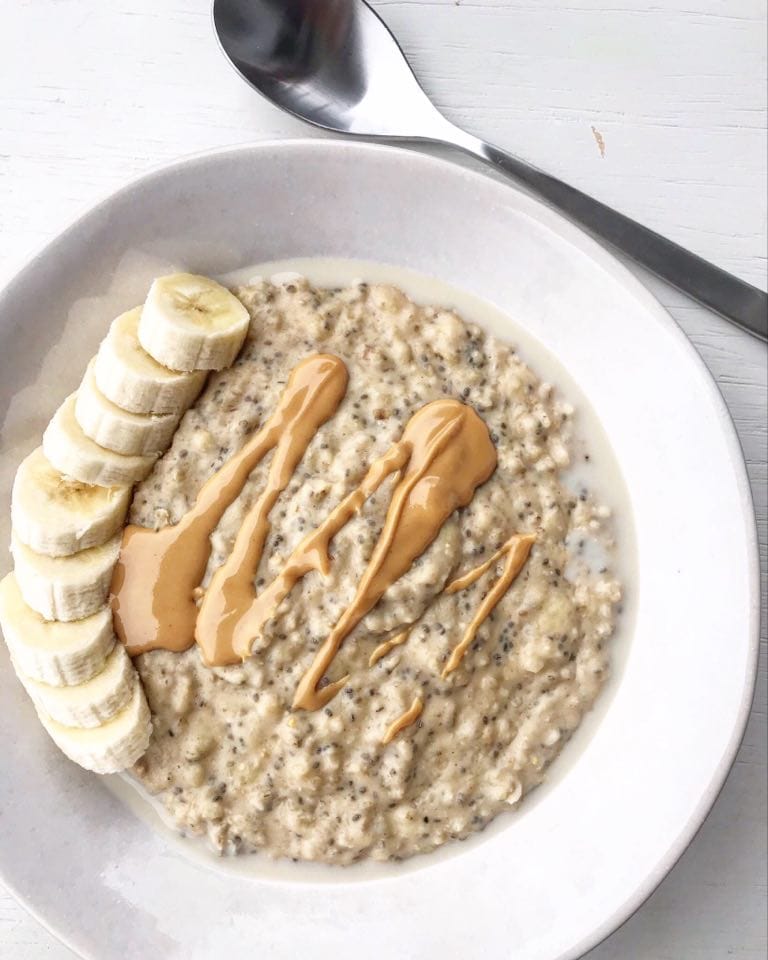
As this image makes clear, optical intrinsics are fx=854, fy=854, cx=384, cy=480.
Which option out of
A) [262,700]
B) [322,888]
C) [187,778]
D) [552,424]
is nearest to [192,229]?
[552,424]

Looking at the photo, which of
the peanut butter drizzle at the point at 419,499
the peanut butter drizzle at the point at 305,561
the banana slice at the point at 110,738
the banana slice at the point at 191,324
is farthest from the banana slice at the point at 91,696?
the banana slice at the point at 191,324

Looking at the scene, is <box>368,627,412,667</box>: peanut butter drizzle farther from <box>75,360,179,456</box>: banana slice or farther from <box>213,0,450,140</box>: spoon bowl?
<box>213,0,450,140</box>: spoon bowl

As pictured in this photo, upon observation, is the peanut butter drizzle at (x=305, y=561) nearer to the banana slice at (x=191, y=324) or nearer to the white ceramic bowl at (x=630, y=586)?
the banana slice at (x=191, y=324)

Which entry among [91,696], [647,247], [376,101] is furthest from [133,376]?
[647,247]

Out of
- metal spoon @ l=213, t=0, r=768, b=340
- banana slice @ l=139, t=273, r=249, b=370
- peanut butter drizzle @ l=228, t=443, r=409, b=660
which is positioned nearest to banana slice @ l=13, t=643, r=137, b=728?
peanut butter drizzle @ l=228, t=443, r=409, b=660

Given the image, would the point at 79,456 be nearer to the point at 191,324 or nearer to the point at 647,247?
the point at 191,324

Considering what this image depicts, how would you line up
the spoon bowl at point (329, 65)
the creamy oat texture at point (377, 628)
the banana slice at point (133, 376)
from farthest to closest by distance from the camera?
1. the spoon bowl at point (329, 65)
2. the creamy oat texture at point (377, 628)
3. the banana slice at point (133, 376)
